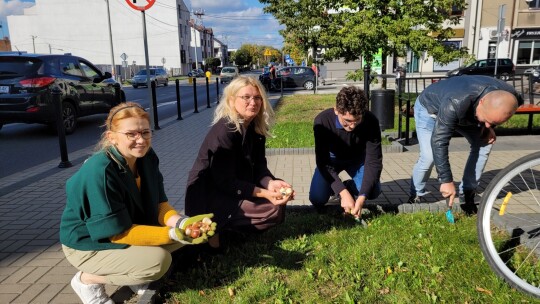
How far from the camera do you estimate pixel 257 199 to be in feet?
10.8

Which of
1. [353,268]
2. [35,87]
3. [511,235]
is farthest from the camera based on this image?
[35,87]

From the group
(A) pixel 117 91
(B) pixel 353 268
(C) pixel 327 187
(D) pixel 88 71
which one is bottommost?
(B) pixel 353 268

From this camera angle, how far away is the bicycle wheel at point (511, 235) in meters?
2.58

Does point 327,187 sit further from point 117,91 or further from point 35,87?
point 117,91

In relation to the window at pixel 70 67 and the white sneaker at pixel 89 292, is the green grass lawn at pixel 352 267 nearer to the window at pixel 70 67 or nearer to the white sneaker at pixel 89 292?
the white sneaker at pixel 89 292

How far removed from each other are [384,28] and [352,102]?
8.26 meters

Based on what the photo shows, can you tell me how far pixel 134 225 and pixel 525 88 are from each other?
8672 mm

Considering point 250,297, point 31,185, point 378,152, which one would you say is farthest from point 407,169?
point 31,185

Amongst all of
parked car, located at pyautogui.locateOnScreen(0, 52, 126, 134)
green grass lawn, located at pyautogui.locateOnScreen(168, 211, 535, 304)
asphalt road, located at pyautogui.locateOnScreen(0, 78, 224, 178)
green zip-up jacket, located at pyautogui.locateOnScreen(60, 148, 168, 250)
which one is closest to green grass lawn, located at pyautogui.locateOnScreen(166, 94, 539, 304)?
green grass lawn, located at pyautogui.locateOnScreen(168, 211, 535, 304)

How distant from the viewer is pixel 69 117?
379 inches

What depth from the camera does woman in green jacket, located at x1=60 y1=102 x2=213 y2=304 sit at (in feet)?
7.33

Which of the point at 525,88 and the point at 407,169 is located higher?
the point at 525,88

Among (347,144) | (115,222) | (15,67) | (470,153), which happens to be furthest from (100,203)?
(15,67)

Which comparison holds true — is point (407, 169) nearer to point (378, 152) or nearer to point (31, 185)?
point (378, 152)
